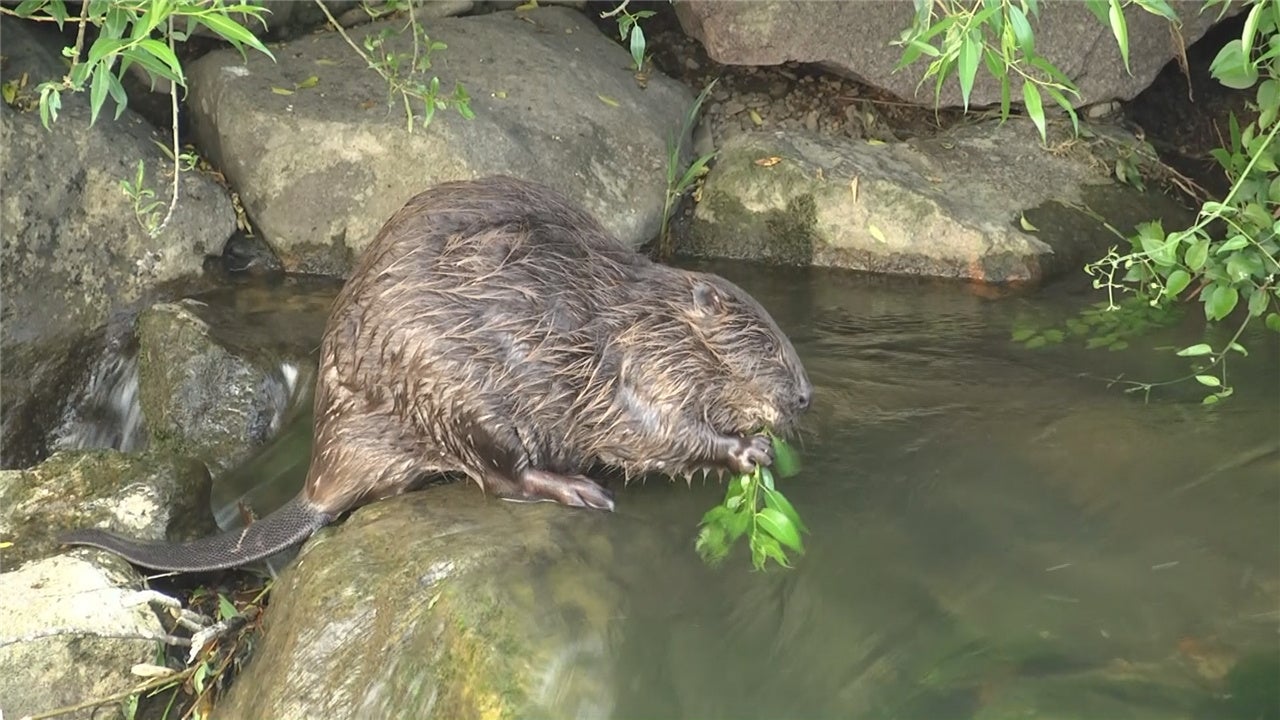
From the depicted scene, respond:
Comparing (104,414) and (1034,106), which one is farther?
(104,414)

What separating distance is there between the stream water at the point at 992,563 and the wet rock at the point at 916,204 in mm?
898

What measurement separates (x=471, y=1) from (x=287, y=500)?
2452 mm

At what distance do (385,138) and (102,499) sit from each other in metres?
1.59

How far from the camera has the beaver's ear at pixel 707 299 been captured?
2617 mm

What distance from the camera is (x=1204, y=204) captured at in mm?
2539

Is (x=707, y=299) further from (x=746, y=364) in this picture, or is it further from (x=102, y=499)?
(x=102, y=499)

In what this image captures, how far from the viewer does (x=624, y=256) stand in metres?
2.71

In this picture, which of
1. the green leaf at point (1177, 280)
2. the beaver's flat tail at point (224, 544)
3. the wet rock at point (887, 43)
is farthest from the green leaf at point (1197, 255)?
the wet rock at point (887, 43)

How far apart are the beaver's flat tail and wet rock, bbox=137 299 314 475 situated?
619mm

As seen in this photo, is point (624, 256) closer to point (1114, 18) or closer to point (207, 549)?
point (207, 549)

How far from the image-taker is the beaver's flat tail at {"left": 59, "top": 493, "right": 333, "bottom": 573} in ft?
8.37

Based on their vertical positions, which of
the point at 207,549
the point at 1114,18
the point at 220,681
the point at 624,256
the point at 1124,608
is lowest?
the point at 220,681

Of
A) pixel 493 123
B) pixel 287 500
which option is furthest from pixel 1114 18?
pixel 493 123

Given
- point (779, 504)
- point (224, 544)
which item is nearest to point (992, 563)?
point (779, 504)
